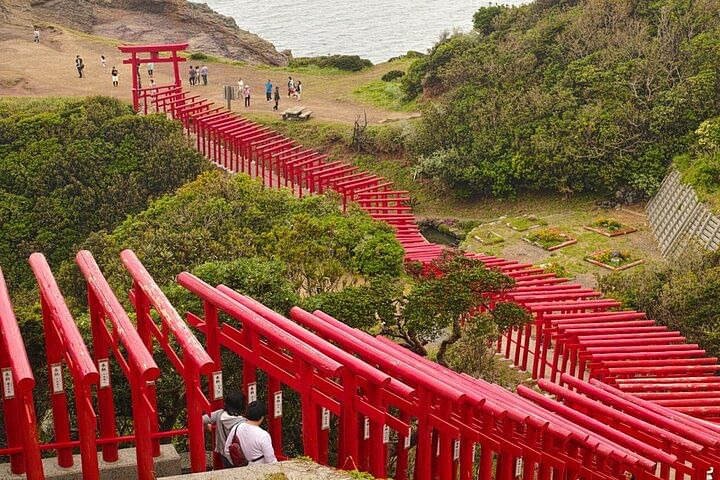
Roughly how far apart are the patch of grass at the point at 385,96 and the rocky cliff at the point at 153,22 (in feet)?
40.0

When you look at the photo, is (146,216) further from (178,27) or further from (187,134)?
(178,27)

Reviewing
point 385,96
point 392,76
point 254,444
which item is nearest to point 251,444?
point 254,444

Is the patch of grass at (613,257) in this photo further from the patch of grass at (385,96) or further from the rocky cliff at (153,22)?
the rocky cliff at (153,22)

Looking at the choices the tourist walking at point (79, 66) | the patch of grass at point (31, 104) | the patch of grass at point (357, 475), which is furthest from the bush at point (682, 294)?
the tourist walking at point (79, 66)

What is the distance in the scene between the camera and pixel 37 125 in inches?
1670

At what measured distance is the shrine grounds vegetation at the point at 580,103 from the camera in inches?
1666

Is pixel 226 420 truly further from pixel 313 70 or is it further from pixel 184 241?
pixel 313 70

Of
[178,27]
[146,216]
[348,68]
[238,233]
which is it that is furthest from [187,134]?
[178,27]

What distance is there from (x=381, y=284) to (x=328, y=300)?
46.6 inches

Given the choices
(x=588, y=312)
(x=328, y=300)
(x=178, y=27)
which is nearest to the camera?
(x=328, y=300)

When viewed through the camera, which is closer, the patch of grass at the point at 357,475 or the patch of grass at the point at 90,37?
the patch of grass at the point at 357,475

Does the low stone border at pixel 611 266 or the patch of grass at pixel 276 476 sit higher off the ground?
the patch of grass at pixel 276 476

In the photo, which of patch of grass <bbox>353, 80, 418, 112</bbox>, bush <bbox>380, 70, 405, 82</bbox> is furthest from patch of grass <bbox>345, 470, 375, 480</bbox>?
bush <bbox>380, 70, 405, 82</bbox>

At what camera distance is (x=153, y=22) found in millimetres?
71438
